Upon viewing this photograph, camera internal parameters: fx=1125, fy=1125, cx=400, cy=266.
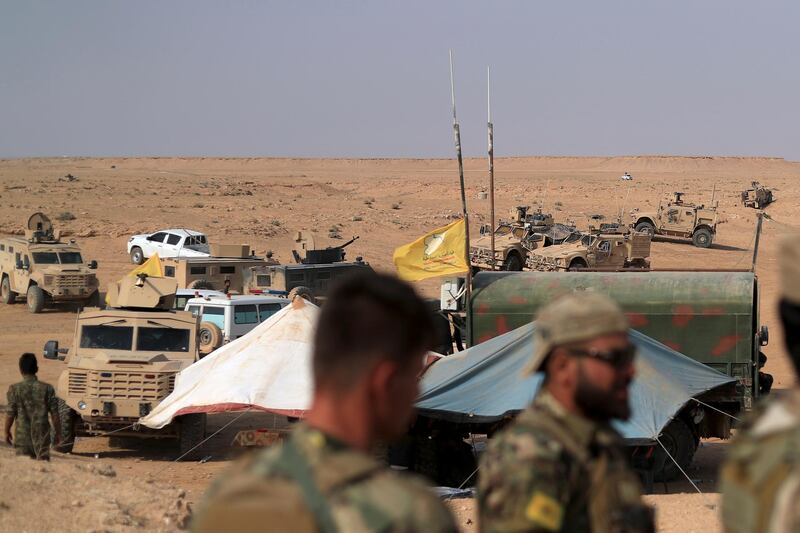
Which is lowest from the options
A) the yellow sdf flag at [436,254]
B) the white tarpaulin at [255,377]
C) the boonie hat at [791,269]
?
the white tarpaulin at [255,377]

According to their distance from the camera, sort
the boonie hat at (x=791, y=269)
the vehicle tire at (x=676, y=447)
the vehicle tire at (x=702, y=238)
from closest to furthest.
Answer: the boonie hat at (x=791, y=269), the vehicle tire at (x=676, y=447), the vehicle tire at (x=702, y=238)

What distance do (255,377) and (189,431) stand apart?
5.02 ft

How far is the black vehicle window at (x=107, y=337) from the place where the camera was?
1312cm

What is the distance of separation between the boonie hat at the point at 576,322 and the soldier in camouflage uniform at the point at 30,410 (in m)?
7.85

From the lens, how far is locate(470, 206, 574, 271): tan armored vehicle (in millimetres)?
32469

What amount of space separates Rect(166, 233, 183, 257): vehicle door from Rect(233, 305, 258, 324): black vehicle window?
12.7m

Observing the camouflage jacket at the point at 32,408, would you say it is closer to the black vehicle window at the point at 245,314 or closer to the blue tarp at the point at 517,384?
the blue tarp at the point at 517,384

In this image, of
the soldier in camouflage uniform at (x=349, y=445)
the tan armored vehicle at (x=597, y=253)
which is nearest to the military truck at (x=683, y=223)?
the tan armored vehicle at (x=597, y=253)

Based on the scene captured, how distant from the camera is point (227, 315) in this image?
17734 millimetres

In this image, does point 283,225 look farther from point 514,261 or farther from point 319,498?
point 319,498

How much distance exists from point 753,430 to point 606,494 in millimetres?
429

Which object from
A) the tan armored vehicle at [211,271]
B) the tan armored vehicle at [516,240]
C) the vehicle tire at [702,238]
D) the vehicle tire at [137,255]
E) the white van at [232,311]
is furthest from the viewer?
the vehicle tire at [702,238]

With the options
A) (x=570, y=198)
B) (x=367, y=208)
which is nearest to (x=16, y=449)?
(x=367, y=208)

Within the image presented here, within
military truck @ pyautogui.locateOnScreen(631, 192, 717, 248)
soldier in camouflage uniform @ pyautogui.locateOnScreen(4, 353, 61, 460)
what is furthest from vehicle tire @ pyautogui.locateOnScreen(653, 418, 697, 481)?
military truck @ pyautogui.locateOnScreen(631, 192, 717, 248)
